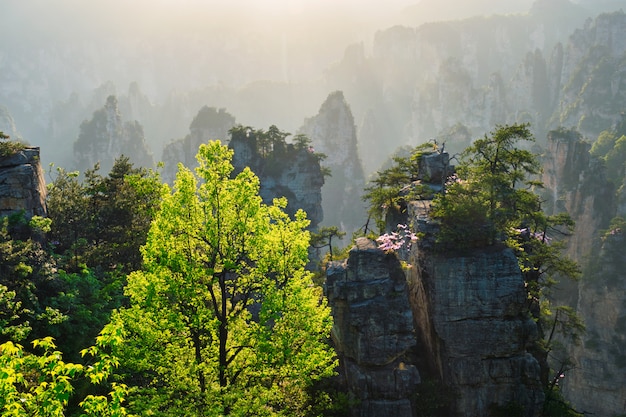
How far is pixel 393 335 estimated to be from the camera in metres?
18.6

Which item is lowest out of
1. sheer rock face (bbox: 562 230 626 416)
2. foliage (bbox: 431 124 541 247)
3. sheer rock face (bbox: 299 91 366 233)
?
sheer rock face (bbox: 562 230 626 416)

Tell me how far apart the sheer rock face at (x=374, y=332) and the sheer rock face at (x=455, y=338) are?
4 centimetres

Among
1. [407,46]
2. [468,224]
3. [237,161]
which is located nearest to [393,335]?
[468,224]

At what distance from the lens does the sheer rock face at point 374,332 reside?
1816cm

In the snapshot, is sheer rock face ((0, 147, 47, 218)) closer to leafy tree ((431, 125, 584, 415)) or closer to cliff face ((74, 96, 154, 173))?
leafy tree ((431, 125, 584, 415))

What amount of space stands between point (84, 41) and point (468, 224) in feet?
614

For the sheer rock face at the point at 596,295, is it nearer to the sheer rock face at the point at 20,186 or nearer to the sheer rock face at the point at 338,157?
the sheer rock face at the point at 20,186

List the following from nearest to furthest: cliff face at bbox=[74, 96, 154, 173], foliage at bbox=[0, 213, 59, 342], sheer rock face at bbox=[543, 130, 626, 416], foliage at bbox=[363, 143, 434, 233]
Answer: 1. foliage at bbox=[0, 213, 59, 342]
2. foliage at bbox=[363, 143, 434, 233]
3. sheer rock face at bbox=[543, 130, 626, 416]
4. cliff face at bbox=[74, 96, 154, 173]

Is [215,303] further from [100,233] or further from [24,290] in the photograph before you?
[100,233]

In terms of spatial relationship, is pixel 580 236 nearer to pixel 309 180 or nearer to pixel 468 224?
pixel 309 180

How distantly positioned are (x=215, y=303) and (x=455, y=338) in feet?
33.2

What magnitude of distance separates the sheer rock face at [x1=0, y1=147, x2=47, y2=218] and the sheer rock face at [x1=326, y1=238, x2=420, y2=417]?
13430 millimetres

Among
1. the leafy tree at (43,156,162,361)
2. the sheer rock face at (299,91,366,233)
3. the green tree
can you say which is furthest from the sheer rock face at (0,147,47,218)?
the sheer rock face at (299,91,366,233)

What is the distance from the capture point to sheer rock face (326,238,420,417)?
18156mm
